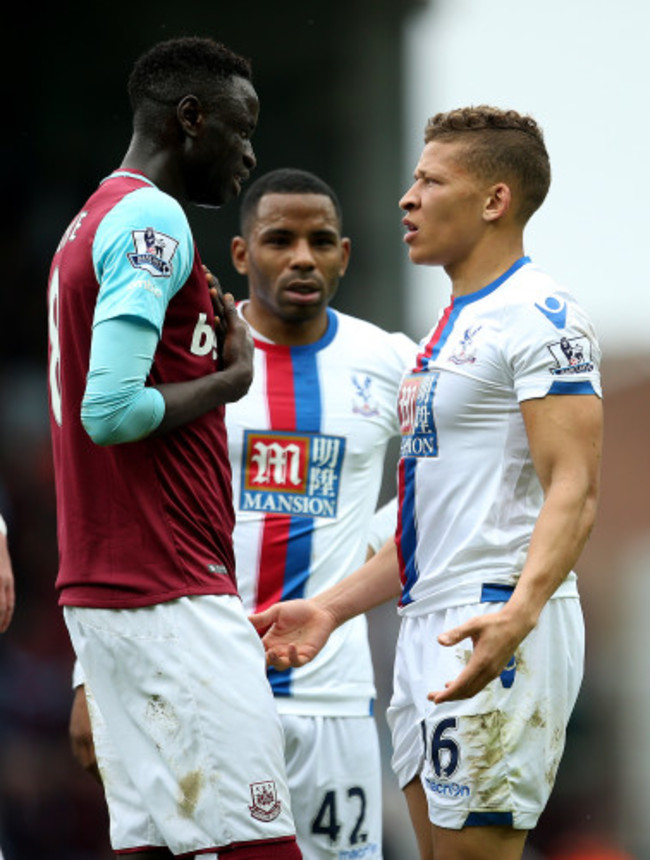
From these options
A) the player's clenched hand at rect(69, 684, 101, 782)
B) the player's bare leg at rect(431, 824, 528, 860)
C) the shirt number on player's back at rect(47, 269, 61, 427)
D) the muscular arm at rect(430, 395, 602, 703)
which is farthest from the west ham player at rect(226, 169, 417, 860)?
the muscular arm at rect(430, 395, 602, 703)

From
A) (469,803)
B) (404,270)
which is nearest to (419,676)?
(469,803)

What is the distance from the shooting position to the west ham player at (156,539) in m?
3.62

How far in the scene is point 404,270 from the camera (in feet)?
32.8

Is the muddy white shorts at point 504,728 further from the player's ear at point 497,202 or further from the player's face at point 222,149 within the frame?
the player's face at point 222,149

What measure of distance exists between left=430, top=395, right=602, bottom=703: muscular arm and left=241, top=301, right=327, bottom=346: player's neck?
1.91 meters

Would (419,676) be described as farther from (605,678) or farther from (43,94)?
(43,94)

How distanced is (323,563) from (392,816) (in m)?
3.34

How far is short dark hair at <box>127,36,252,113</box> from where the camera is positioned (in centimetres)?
400

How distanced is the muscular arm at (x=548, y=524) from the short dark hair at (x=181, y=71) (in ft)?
3.62

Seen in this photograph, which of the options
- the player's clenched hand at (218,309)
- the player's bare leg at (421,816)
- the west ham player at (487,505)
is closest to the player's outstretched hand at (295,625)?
the west ham player at (487,505)

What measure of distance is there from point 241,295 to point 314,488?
4122 millimetres

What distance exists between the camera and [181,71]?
4023mm

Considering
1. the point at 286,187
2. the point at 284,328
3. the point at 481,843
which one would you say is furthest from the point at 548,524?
the point at 286,187

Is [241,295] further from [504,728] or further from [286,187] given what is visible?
[504,728]
